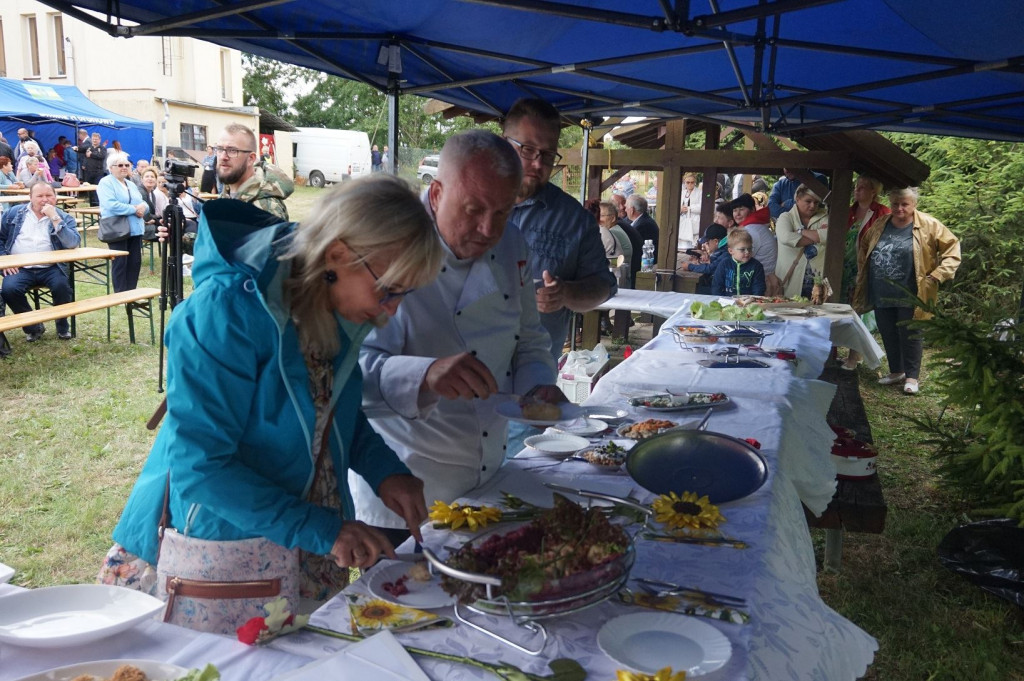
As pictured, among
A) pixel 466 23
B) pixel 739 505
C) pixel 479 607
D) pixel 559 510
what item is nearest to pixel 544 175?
pixel 466 23

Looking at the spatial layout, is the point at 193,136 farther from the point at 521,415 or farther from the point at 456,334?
the point at 521,415

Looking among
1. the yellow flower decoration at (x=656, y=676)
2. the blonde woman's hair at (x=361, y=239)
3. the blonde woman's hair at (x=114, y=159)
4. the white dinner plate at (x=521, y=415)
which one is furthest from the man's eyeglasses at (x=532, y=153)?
the blonde woman's hair at (x=114, y=159)

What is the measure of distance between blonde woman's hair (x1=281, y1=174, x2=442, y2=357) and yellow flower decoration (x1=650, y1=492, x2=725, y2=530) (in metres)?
0.69

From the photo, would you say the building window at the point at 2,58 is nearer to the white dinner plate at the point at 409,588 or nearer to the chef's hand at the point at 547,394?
the chef's hand at the point at 547,394

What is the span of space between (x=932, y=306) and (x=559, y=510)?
2.60m

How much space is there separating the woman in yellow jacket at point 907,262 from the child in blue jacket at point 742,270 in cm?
121

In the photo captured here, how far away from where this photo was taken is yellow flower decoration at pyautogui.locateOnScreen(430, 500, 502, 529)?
1.52m

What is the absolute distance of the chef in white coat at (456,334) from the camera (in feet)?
5.84

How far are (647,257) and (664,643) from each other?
782 cm

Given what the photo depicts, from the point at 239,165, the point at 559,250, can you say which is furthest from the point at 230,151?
the point at 559,250

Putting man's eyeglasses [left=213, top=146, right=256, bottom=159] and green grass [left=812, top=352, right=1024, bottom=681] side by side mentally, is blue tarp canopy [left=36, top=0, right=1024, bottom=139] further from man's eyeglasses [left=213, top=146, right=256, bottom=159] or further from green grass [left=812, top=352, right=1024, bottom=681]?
green grass [left=812, top=352, right=1024, bottom=681]

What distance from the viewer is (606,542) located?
1.23 m

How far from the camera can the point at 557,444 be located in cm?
210

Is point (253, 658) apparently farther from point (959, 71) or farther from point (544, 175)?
point (959, 71)
